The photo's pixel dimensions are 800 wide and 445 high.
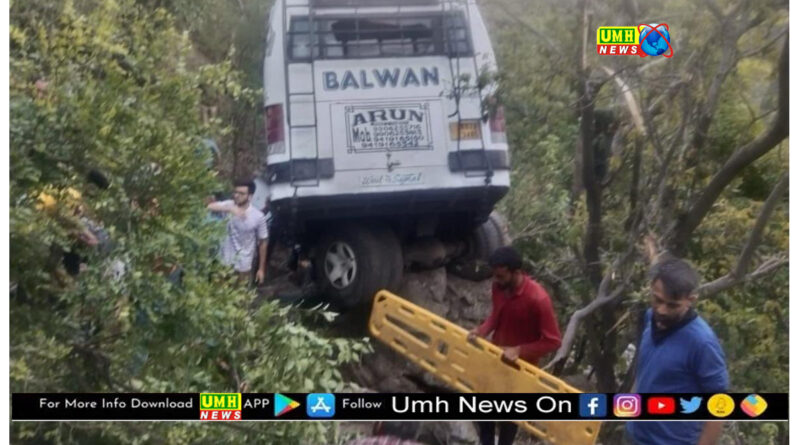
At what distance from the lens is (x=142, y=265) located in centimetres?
436

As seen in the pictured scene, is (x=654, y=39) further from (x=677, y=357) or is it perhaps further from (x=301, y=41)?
(x=301, y=41)

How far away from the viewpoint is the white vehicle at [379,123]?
14.3ft

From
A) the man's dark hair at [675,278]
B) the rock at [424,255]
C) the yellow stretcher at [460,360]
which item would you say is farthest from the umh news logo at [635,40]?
the yellow stretcher at [460,360]

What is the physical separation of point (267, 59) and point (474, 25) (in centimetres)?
59

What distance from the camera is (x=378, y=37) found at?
4410mm

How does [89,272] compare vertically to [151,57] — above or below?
below

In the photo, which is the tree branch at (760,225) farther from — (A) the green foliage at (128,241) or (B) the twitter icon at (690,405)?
(A) the green foliage at (128,241)

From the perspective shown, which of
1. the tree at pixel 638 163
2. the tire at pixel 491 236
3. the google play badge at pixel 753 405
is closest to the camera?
the google play badge at pixel 753 405

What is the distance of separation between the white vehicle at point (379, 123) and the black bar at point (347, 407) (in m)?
0.33

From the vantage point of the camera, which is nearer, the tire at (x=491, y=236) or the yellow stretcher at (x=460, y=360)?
the yellow stretcher at (x=460, y=360)

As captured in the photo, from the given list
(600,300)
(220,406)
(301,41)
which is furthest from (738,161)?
(220,406)

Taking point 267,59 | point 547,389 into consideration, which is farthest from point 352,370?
point 267,59

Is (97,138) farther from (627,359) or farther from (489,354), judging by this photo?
(627,359)

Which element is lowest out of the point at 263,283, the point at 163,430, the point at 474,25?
the point at 163,430
